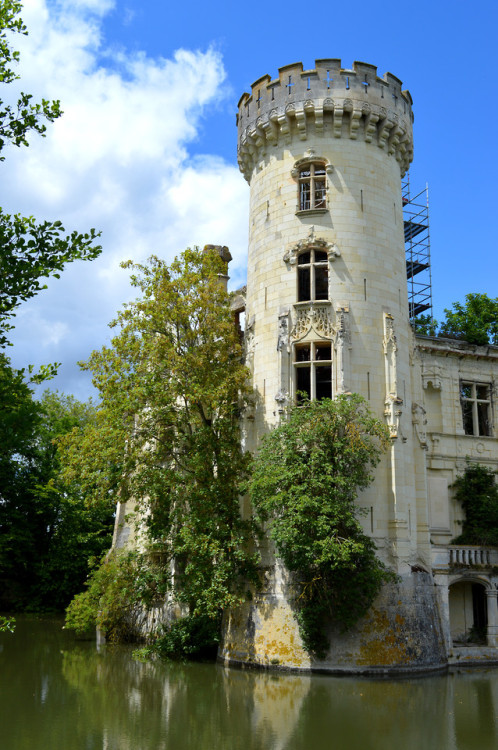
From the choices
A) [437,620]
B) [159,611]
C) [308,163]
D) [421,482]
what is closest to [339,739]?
[437,620]

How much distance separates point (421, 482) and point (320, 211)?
10.5m

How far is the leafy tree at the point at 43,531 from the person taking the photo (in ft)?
133

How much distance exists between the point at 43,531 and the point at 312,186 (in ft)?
97.4

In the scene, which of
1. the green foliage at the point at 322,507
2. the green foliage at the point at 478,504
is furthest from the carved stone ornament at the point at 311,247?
the green foliage at the point at 478,504

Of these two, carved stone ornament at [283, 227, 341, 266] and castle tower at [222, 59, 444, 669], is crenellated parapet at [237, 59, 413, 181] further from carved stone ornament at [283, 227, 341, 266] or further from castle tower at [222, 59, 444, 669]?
carved stone ornament at [283, 227, 341, 266]

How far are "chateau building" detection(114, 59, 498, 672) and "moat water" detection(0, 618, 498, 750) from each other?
1.94m

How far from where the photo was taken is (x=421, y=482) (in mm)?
24578

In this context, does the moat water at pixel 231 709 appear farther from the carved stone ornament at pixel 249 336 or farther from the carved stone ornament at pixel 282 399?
the carved stone ornament at pixel 249 336

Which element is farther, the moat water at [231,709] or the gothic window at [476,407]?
the gothic window at [476,407]

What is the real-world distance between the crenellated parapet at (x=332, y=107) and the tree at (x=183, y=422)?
20.3 feet

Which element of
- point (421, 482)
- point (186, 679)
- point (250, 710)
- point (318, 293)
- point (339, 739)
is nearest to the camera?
point (339, 739)

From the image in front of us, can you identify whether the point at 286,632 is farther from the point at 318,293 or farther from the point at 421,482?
the point at 318,293

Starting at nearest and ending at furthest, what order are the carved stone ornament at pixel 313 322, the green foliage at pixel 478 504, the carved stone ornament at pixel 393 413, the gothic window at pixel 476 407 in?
1. the carved stone ornament at pixel 393 413
2. the carved stone ornament at pixel 313 322
3. the green foliage at pixel 478 504
4. the gothic window at pixel 476 407

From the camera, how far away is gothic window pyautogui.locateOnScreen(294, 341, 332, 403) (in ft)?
78.1
